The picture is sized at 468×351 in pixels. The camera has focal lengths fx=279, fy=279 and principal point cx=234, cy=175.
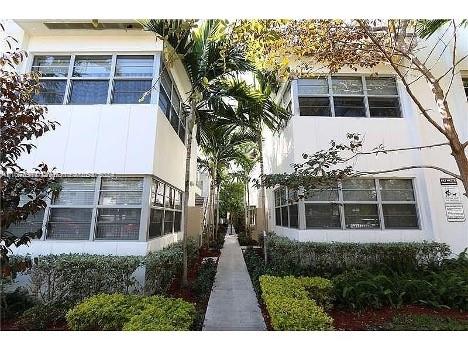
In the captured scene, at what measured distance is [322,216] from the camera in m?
6.95


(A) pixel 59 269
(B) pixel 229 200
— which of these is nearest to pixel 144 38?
(A) pixel 59 269

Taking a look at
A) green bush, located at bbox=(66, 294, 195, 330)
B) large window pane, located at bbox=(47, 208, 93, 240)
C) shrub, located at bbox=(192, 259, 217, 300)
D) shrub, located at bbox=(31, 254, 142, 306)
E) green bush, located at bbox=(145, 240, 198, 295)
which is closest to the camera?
green bush, located at bbox=(66, 294, 195, 330)

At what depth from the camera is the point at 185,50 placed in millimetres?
6129

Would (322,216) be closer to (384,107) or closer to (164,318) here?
(384,107)

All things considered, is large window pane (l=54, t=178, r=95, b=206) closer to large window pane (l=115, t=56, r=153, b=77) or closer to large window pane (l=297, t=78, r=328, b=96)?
large window pane (l=115, t=56, r=153, b=77)

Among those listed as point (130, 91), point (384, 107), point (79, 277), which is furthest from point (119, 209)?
point (384, 107)

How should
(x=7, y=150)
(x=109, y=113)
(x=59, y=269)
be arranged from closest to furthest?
1. (x=7, y=150)
2. (x=59, y=269)
3. (x=109, y=113)

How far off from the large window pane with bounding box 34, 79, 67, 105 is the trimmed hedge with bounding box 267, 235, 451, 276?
20.5 feet

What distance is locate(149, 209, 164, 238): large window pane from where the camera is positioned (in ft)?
19.8

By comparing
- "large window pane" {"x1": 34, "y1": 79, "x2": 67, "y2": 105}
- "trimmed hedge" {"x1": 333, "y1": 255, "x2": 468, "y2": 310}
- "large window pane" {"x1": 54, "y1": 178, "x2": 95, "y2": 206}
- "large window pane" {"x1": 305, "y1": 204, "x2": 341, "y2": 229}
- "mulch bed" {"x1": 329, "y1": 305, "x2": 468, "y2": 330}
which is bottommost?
"mulch bed" {"x1": 329, "y1": 305, "x2": 468, "y2": 330}

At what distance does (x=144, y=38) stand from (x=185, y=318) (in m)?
5.89

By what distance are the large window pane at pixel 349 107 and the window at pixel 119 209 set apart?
5370 millimetres

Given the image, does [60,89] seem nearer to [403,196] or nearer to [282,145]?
[282,145]

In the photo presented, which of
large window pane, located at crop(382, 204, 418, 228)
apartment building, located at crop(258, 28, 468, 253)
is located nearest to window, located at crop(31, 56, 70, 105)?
apartment building, located at crop(258, 28, 468, 253)
